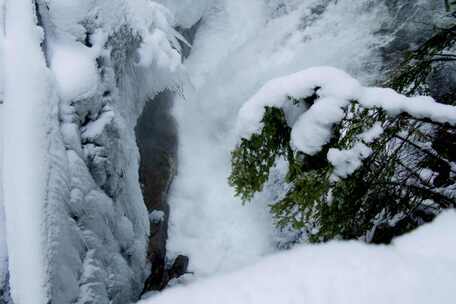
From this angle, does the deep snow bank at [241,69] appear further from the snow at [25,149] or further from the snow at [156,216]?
the snow at [25,149]

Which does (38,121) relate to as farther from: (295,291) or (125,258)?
(295,291)

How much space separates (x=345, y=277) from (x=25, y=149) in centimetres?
333

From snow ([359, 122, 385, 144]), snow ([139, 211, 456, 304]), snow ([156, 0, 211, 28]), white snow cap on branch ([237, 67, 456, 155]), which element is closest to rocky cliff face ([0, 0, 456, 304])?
snow ([156, 0, 211, 28])

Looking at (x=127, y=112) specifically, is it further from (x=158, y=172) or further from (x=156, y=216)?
(x=158, y=172)

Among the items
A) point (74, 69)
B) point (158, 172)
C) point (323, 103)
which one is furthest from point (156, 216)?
point (323, 103)

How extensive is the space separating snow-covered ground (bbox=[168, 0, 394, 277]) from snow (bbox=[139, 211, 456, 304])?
5737mm

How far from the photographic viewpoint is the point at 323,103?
3.01 metres

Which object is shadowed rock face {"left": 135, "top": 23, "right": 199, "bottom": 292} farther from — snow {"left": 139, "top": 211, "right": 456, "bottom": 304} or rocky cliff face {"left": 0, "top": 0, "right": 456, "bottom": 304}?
snow {"left": 139, "top": 211, "right": 456, "bottom": 304}

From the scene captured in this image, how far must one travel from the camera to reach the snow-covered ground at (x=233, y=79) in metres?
8.15

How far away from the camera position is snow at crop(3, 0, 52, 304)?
3.65m

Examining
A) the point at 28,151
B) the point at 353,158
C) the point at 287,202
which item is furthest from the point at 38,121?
the point at 353,158

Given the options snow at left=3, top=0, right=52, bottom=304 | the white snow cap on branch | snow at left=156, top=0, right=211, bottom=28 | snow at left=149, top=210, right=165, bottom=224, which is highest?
snow at left=156, top=0, right=211, bottom=28

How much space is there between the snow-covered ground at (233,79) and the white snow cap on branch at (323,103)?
190 inches

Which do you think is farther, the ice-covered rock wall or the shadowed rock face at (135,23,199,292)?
the shadowed rock face at (135,23,199,292)
